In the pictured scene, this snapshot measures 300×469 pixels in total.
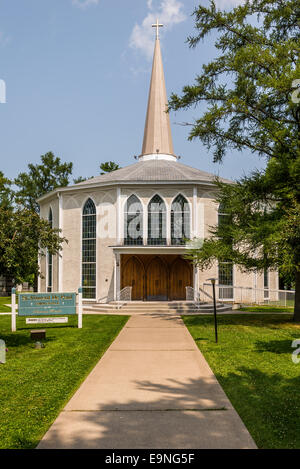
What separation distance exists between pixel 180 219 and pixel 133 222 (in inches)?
107

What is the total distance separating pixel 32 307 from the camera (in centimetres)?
1327

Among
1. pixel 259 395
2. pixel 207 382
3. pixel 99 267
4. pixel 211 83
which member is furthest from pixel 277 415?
pixel 99 267

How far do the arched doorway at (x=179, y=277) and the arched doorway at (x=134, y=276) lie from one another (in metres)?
1.81

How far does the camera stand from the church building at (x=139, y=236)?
22.3 meters

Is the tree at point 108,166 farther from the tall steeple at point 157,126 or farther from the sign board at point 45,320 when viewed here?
the sign board at point 45,320

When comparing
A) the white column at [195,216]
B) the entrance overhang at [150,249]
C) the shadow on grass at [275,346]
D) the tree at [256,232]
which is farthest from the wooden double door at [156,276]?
the shadow on grass at [275,346]

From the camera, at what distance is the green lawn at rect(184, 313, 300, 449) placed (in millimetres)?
4938

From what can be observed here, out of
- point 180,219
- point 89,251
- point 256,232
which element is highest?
point 180,219

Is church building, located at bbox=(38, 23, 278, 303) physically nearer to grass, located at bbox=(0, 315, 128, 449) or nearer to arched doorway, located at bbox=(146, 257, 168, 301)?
arched doorway, located at bbox=(146, 257, 168, 301)

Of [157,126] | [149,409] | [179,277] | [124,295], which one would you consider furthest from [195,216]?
[149,409]

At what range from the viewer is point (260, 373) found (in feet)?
25.1

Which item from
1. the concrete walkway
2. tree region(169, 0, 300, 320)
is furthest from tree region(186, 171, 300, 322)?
the concrete walkway

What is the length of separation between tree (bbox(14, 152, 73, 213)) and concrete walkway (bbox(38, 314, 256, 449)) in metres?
41.7

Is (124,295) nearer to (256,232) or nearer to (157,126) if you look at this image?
(256,232)
